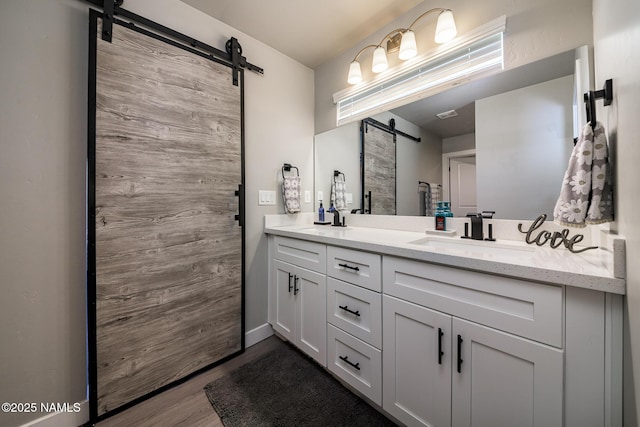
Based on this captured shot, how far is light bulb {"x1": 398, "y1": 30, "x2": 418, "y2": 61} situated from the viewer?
62.3 inches

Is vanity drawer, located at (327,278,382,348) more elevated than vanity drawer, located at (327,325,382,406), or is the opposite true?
vanity drawer, located at (327,278,382,348)

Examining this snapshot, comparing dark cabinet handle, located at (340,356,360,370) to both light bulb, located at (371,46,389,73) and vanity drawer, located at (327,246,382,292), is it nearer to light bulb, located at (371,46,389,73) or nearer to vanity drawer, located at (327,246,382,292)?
vanity drawer, located at (327,246,382,292)

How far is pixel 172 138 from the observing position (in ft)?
4.93

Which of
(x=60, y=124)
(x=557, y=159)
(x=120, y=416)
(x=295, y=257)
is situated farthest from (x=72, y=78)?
(x=557, y=159)

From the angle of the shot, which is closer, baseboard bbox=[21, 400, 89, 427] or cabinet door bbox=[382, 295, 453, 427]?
cabinet door bbox=[382, 295, 453, 427]

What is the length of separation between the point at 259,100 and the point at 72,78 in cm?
110

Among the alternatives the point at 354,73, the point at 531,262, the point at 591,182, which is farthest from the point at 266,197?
the point at 591,182

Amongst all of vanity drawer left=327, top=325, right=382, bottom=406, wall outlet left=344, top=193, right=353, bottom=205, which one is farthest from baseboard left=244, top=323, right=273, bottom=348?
wall outlet left=344, top=193, right=353, bottom=205

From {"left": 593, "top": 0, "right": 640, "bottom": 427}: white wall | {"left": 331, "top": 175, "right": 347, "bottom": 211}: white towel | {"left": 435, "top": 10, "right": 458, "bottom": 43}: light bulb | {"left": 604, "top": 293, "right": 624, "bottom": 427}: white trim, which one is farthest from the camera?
{"left": 331, "top": 175, "right": 347, "bottom": 211}: white towel

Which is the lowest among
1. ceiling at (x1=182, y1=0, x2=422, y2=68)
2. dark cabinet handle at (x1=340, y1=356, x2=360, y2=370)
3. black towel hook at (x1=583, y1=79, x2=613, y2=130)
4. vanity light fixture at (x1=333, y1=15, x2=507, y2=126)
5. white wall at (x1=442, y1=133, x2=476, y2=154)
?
dark cabinet handle at (x1=340, y1=356, x2=360, y2=370)

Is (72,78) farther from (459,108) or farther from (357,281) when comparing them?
(459,108)

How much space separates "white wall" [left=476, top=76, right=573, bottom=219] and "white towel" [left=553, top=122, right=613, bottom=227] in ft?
1.29

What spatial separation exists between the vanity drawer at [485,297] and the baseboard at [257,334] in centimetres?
129

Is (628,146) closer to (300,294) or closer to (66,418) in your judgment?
(300,294)
